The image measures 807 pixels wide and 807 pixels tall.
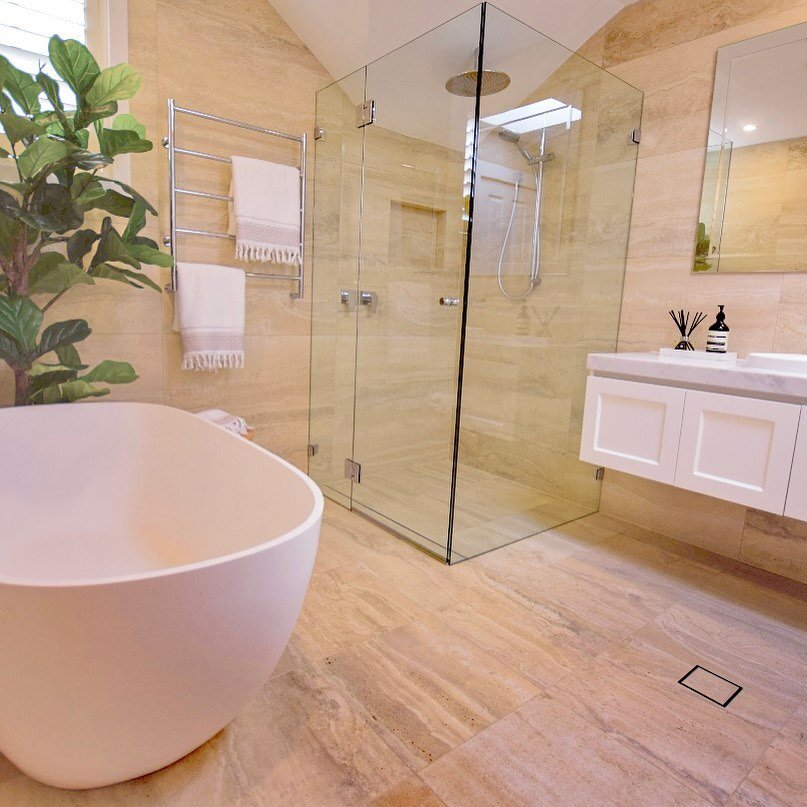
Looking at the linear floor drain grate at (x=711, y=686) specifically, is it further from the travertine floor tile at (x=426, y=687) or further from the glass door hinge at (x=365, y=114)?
the glass door hinge at (x=365, y=114)

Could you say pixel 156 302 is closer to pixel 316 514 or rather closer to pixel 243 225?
pixel 243 225

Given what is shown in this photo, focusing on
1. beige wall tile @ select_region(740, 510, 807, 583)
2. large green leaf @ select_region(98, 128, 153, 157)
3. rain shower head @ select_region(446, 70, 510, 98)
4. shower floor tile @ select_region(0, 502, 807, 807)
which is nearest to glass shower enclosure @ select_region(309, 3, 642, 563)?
rain shower head @ select_region(446, 70, 510, 98)

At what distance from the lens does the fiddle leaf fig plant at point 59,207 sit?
1.64 metres

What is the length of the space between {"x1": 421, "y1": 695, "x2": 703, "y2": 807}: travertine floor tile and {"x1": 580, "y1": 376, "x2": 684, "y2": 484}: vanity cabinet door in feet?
3.00

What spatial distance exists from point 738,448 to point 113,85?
219 centimetres

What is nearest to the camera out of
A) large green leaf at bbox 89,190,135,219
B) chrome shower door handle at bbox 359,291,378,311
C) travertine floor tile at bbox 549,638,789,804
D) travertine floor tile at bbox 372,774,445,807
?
travertine floor tile at bbox 372,774,445,807

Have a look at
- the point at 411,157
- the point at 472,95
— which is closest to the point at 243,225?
the point at 411,157

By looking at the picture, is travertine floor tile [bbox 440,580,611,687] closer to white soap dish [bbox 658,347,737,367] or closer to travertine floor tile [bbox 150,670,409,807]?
travertine floor tile [bbox 150,670,409,807]

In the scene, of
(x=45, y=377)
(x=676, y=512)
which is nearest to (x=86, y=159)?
(x=45, y=377)

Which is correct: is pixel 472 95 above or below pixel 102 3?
below

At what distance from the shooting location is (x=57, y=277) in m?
1.74

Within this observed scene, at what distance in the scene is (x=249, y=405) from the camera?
2.63m

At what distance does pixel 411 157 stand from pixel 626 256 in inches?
40.4

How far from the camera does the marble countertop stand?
5.10 ft
